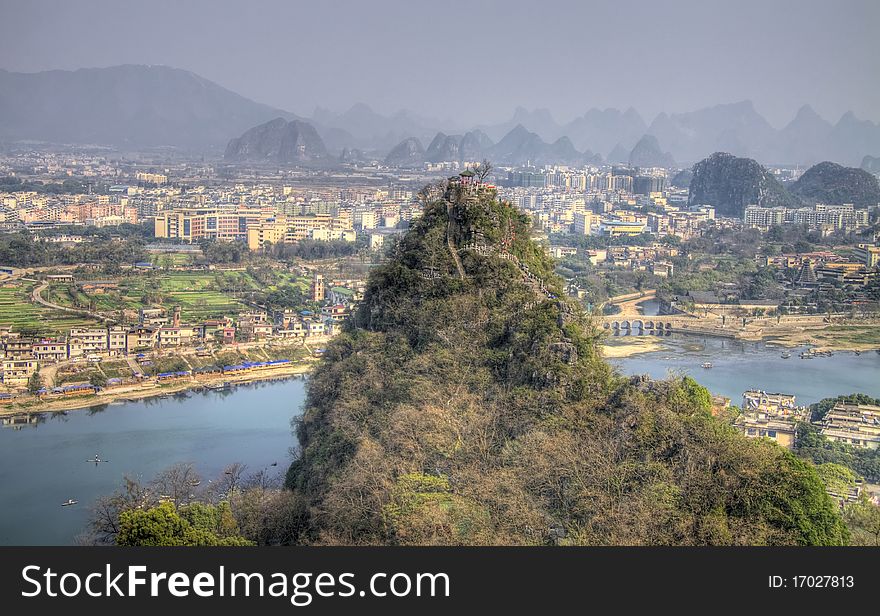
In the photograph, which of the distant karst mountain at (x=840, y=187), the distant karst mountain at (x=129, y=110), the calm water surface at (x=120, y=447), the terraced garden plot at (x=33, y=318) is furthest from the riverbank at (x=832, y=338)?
the distant karst mountain at (x=129, y=110)

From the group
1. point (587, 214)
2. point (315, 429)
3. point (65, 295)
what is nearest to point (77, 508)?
point (315, 429)

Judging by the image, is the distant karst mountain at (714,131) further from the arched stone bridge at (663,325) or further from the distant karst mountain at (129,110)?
the arched stone bridge at (663,325)

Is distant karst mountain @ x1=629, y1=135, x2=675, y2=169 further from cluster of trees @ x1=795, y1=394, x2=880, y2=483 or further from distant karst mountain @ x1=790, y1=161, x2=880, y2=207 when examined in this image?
cluster of trees @ x1=795, y1=394, x2=880, y2=483

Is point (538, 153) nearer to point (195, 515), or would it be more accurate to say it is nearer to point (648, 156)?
point (648, 156)

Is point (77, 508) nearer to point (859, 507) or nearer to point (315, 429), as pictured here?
point (315, 429)

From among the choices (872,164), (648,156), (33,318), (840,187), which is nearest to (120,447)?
(33,318)
